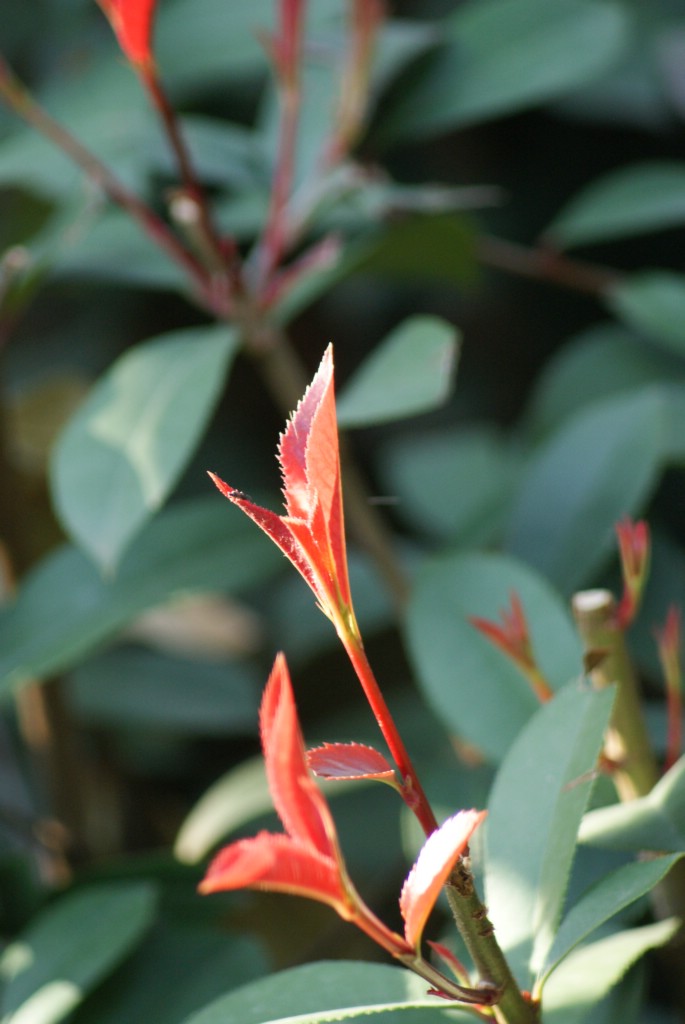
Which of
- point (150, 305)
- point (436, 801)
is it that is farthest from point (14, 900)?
point (150, 305)

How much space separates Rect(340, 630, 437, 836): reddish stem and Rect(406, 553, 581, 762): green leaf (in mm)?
204

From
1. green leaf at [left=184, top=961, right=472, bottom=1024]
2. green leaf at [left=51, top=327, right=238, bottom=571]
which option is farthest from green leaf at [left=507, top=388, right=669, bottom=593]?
green leaf at [left=184, top=961, right=472, bottom=1024]

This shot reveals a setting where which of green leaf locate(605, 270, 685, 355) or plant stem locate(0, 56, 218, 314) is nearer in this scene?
plant stem locate(0, 56, 218, 314)

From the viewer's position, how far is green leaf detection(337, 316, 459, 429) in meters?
0.55

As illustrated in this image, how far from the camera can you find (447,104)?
0.85 meters

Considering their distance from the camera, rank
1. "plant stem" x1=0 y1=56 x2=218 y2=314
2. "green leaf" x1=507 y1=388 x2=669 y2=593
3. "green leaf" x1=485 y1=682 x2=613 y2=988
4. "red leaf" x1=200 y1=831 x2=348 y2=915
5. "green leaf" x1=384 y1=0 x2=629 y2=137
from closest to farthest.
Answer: "red leaf" x1=200 y1=831 x2=348 y2=915 < "green leaf" x1=485 y1=682 x2=613 y2=988 < "plant stem" x1=0 y1=56 x2=218 y2=314 < "green leaf" x1=507 y1=388 x2=669 y2=593 < "green leaf" x1=384 y1=0 x2=629 y2=137

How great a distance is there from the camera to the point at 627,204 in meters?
0.86

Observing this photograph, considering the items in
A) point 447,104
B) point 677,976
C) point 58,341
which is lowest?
point 677,976

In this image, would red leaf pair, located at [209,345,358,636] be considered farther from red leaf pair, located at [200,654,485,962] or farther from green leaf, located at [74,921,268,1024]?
green leaf, located at [74,921,268,1024]

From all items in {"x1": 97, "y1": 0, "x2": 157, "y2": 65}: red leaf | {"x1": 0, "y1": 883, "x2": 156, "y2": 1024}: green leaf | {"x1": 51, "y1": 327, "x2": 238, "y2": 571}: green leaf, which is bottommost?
{"x1": 0, "y1": 883, "x2": 156, "y2": 1024}: green leaf

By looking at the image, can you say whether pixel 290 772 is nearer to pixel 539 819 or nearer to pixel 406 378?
pixel 539 819

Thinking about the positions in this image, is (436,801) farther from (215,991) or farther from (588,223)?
(588,223)

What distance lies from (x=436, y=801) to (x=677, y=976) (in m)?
0.16

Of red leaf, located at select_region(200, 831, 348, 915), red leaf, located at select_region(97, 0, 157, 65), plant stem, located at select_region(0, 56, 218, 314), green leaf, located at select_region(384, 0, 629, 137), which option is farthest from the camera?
green leaf, located at select_region(384, 0, 629, 137)
